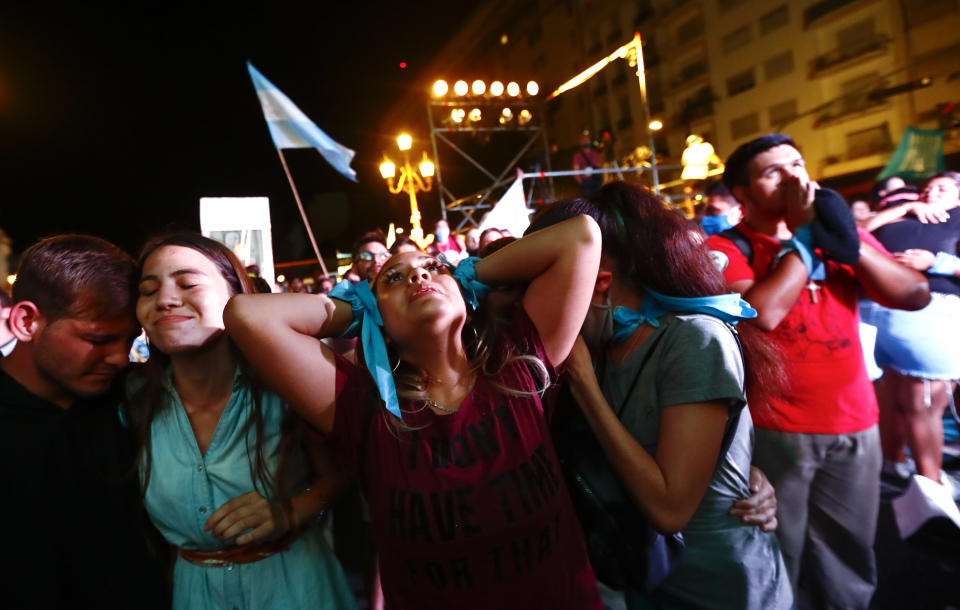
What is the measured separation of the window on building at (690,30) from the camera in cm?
2486

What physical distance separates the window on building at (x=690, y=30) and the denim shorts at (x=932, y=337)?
25784mm

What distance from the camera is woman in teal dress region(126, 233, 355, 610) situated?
5.10 ft

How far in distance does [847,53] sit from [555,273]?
23480 mm

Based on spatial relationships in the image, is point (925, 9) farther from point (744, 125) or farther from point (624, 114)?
point (624, 114)

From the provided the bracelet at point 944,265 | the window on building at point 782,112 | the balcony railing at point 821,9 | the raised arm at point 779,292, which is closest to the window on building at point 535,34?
the window on building at point 782,112

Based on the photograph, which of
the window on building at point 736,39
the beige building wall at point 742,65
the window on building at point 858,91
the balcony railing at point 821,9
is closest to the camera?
the beige building wall at point 742,65

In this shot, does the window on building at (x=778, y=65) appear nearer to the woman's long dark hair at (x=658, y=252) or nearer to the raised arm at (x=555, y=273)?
the woman's long dark hair at (x=658, y=252)

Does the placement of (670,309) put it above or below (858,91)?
below

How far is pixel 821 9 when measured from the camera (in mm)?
19797

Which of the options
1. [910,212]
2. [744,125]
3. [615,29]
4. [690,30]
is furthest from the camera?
[615,29]

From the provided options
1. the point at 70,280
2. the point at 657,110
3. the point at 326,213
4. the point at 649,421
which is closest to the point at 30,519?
the point at 70,280

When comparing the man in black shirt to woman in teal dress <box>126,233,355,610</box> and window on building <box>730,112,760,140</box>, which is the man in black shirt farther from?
window on building <box>730,112,760,140</box>

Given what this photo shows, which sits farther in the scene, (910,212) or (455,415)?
(910,212)

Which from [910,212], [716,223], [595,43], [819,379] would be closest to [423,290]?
[819,379]
